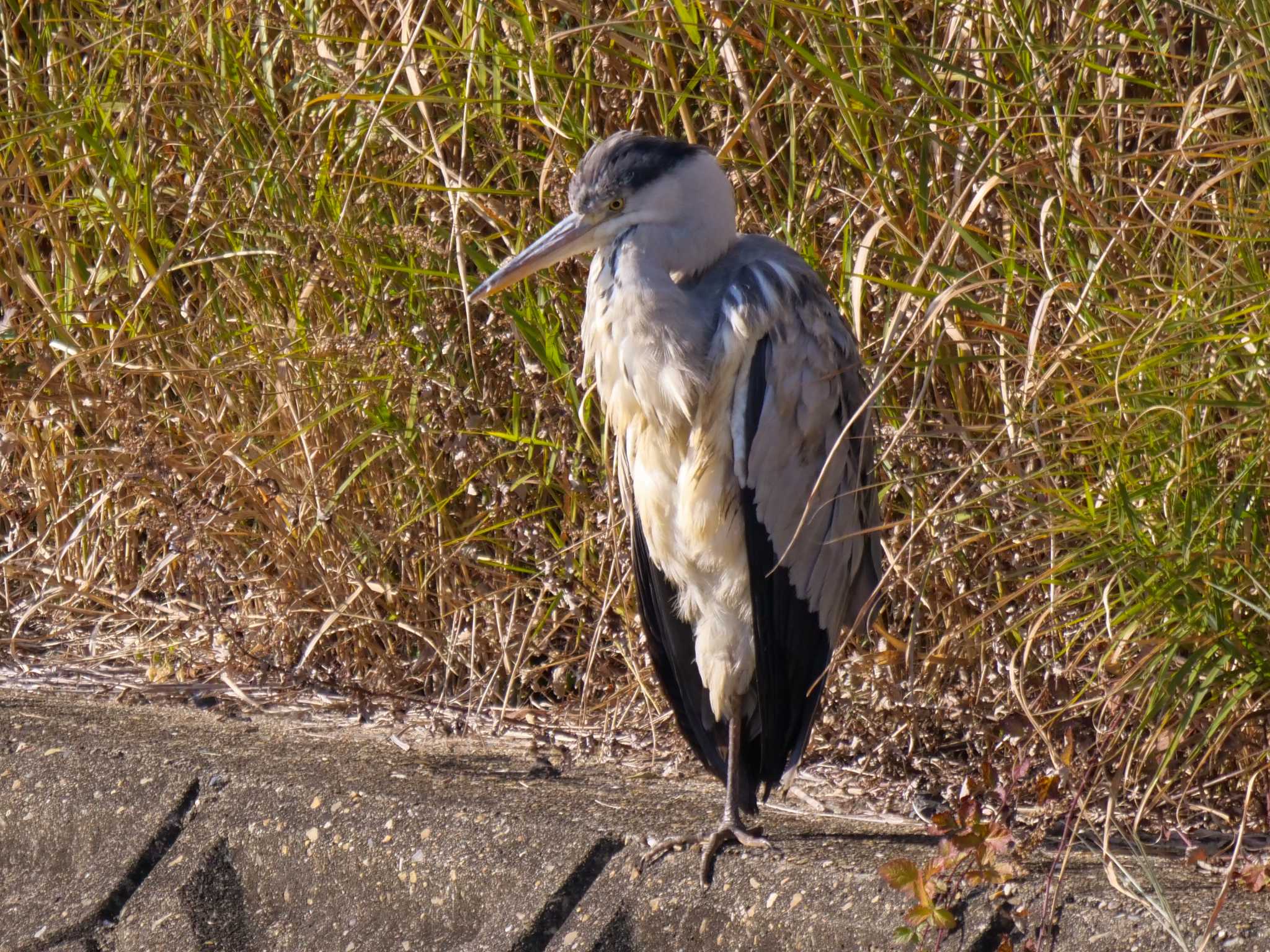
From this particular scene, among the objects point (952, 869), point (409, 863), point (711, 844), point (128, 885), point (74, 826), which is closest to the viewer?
point (952, 869)

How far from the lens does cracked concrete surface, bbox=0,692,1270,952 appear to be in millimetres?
Result: 2043

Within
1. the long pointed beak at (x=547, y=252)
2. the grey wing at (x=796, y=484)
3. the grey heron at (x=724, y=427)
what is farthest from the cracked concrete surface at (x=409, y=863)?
the long pointed beak at (x=547, y=252)

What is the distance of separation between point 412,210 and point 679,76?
2.19 feet

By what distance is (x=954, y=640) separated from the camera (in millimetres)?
2402

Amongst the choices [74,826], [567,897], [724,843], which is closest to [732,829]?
[724,843]

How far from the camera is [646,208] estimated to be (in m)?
2.37

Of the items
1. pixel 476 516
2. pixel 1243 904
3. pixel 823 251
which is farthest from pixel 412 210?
pixel 1243 904

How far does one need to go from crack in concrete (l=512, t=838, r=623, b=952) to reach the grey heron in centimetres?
9

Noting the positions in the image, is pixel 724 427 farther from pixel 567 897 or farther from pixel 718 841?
pixel 567 897

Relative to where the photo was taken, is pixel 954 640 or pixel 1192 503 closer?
pixel 1192 503

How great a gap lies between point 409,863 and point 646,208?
114 centimetres

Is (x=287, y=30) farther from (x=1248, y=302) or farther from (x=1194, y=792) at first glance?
(x=1194, y=792)

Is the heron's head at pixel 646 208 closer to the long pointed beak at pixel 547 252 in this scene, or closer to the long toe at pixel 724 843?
the long pointed beak at pixel 547 252

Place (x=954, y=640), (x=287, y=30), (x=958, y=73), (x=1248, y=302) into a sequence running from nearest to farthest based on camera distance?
1. (x=1248, y=302)
2. (x=958, y=73)
3. (x=954, y=640)
4. (x=287, y=30)
